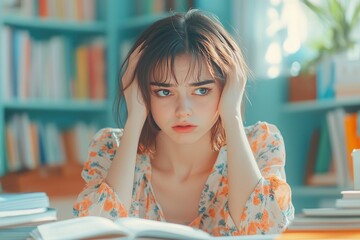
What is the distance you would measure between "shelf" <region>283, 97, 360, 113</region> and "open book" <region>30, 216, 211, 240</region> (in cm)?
250

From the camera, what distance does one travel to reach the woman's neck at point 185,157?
1.67 meters

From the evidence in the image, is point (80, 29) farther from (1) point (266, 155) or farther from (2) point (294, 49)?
(1) point (266, 155)

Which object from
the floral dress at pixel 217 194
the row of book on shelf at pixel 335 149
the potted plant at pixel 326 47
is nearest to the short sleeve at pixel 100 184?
the floral dress at pixel 217 194

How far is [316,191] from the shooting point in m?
3.50

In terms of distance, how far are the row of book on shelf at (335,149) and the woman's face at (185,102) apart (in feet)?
6.13

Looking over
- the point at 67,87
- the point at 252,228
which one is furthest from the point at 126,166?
the point at 67,87

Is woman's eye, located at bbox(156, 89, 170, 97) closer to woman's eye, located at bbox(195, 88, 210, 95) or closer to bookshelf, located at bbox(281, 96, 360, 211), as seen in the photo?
woman's eye, located at bbox(195, 88, 210, 95)

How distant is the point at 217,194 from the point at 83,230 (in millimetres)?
706

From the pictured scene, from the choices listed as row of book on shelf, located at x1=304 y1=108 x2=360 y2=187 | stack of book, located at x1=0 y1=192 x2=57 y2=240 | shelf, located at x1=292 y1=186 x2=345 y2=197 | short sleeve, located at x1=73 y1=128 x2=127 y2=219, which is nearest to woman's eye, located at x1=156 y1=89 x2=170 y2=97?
short sleeve, located at x1=73 y1=128 x2=127 y2=219

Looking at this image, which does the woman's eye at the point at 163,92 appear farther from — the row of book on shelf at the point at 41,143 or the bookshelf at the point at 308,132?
the row of book on shelf at the point at 41,143

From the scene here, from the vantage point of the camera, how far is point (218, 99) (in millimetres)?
1582

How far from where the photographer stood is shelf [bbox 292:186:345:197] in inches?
135

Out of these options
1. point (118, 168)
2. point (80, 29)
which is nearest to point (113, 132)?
point (118, 168)

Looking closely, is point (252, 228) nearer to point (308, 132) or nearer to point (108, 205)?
point (108, 205)
